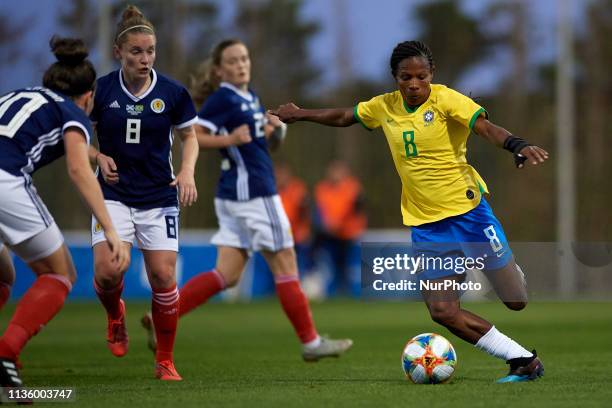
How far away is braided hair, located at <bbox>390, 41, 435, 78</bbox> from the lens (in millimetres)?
7055

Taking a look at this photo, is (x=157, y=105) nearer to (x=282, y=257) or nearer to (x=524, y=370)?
(x=282, y=257)

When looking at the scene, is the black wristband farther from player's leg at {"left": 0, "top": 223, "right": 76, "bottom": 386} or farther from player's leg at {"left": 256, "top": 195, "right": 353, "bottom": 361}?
player's leg at {"left": 256, "top": 195, "right": 353, "bottom": 361}

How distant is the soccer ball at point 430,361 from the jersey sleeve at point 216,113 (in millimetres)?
3064

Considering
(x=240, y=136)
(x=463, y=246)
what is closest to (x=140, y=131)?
(x=240, y=136)

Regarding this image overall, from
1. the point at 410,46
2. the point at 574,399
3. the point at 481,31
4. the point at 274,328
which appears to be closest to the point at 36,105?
the point at 410,46

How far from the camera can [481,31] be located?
64.1ft

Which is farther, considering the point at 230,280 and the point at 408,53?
the point at 230,280

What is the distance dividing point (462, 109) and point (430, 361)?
4.91 ft

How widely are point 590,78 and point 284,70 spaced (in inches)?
208

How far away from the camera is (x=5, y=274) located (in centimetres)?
743

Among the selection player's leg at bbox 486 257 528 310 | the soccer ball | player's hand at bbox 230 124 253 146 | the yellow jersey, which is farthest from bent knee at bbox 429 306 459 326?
player's hand at bbox 230 124 253 146

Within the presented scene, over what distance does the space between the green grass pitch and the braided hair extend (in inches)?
75.9

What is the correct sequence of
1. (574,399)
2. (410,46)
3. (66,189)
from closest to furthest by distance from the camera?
1. (574,399)
2. (410,46)
3. (66,189)

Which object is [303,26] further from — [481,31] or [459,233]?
[459,233]
